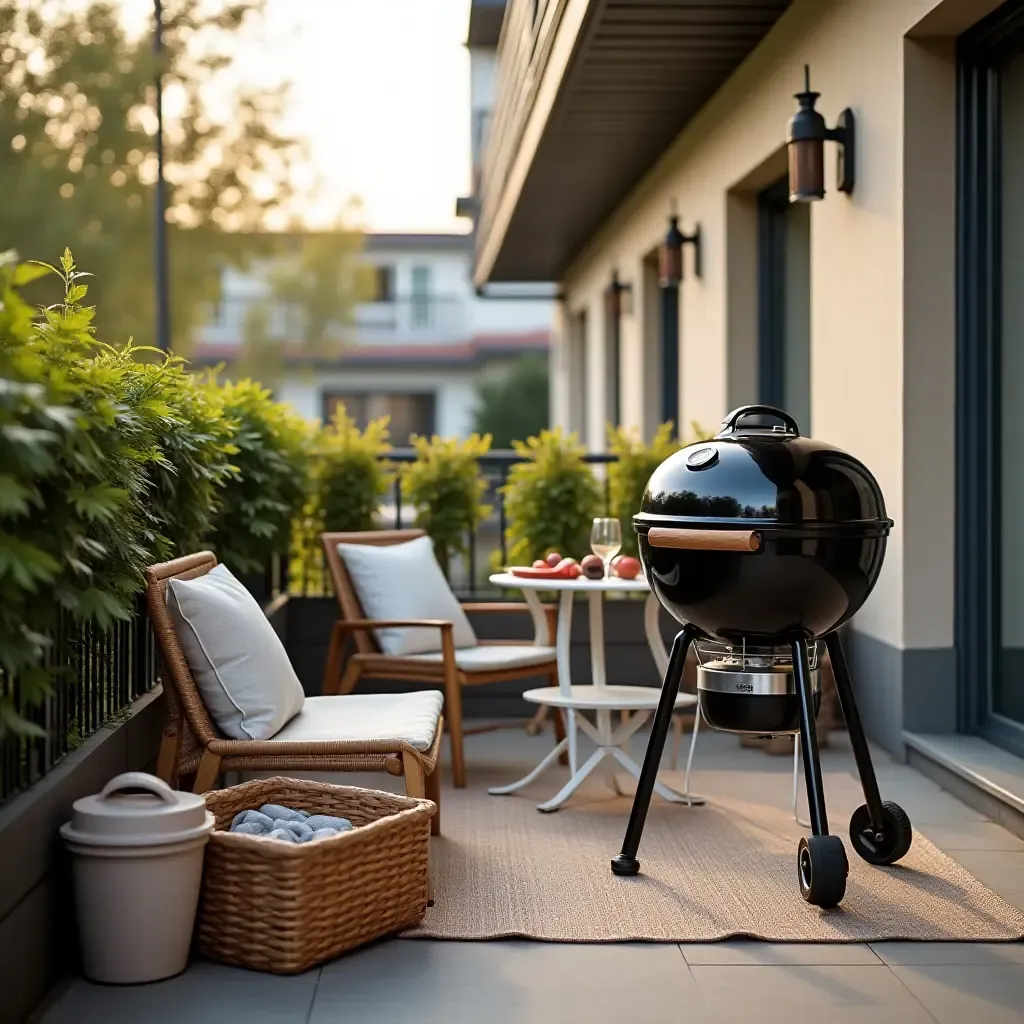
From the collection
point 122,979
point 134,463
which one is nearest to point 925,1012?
point 122,979

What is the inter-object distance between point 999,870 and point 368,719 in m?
1.78

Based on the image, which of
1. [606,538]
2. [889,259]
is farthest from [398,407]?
[606,538]

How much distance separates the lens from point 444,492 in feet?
23.2

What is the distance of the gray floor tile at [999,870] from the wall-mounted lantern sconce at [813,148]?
109 inches

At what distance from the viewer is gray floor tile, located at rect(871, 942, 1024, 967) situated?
3.30m

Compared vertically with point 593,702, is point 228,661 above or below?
above

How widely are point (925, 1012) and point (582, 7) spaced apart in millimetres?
4509

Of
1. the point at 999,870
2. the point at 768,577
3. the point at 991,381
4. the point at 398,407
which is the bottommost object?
the point at 999,870

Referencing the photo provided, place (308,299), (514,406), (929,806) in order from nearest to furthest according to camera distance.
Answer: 1. (929,806)
2. (308,299)
3. (514,406)

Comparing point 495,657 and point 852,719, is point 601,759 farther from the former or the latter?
point 852,719

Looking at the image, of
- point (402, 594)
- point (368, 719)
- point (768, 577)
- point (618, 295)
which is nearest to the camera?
point (768, 577)

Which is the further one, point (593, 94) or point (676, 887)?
point (593, 94)

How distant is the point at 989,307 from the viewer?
17.1ft

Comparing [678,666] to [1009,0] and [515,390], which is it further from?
[515,390]
